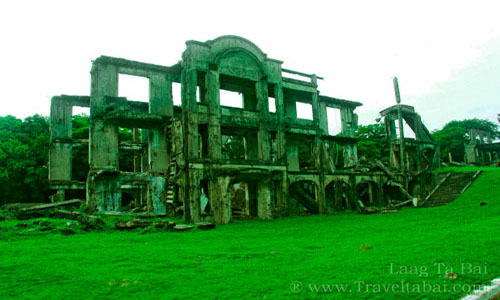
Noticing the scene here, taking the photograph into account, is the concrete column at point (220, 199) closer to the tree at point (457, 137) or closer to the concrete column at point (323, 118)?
the concrete column at point (323, 118)

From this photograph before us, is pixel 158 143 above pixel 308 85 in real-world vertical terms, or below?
below

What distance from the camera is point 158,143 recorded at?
26406 mm

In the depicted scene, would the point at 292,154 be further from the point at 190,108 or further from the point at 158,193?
the point at 190,108

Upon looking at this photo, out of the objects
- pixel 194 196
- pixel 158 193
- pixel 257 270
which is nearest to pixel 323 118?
pixel 158 193

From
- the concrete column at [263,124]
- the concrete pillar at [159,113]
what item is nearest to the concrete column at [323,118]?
the concrete column at [263,124]

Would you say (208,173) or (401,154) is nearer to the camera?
(208,173)

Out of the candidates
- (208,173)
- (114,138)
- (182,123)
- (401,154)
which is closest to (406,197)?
(401,154)

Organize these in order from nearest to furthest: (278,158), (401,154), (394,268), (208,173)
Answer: (394,268)
(208,173)
(278,158)
(401,154)

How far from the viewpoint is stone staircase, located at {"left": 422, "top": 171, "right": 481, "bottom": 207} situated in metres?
24.7

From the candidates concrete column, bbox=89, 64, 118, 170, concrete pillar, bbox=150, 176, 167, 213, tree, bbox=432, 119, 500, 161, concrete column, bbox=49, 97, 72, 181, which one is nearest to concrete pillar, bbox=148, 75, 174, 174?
concrete pillar, bbox=150, 176, 167, 213

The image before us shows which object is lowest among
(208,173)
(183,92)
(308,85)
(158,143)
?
(208,173)

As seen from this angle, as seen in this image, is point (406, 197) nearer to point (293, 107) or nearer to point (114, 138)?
point (293, 107)

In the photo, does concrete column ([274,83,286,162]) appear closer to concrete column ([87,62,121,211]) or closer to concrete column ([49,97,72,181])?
concrete column ([87,62,121,211])

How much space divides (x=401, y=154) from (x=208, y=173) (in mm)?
22257
